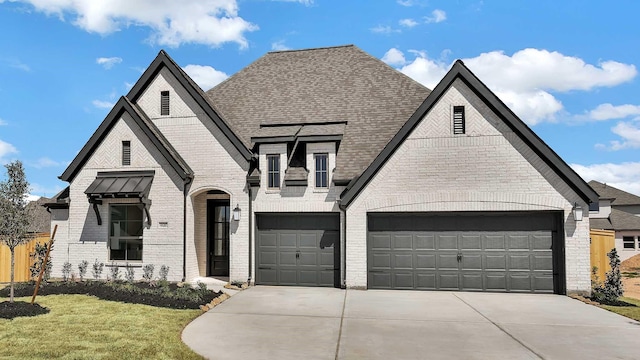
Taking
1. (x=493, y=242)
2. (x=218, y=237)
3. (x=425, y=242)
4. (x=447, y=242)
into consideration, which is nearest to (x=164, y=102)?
(x=218, y=237)

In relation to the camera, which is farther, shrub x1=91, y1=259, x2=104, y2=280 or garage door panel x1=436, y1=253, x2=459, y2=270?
shrub x1=91, y1=259, x2=104, y2=280

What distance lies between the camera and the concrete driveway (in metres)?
7.51

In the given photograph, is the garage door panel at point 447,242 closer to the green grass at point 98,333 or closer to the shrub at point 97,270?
the green grass at point 98,333

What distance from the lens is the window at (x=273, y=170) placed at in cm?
1570

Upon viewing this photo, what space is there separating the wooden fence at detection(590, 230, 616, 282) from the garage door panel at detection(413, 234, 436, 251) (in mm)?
6829

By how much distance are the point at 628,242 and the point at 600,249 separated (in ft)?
95.9

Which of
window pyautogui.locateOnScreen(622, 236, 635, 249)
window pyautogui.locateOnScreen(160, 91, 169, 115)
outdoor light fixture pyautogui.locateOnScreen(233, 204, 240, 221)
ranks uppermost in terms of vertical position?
window pyautogui.locateOnScreen(160, 91, 169, 115)

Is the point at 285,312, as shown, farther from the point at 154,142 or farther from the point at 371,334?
the point at 154,142

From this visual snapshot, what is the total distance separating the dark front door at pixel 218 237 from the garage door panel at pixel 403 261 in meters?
7.13

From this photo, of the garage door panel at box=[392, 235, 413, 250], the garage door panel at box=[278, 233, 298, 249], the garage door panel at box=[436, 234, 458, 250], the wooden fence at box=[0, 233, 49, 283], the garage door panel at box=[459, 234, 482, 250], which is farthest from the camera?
the wooden fence at box=[0, 233, 49, 283]

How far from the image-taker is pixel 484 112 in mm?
14070

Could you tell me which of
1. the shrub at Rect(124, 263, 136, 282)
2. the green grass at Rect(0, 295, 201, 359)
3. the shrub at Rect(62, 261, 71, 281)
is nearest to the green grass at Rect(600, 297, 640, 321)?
the green grass at Rect(0, 295, 201, 359)

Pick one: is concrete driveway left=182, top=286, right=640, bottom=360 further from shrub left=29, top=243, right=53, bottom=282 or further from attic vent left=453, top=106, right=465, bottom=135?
shrub left=29, top=243, right=53, bottom=282

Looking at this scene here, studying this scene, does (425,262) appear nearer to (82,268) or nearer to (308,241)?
(308,241)
